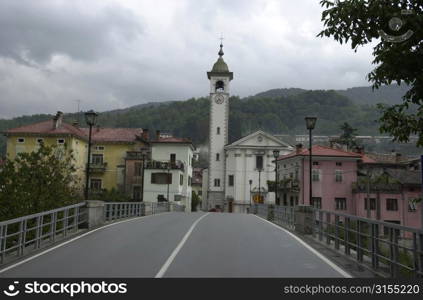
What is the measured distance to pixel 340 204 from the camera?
198 feet

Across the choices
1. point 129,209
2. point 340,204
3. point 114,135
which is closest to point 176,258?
point 129,209

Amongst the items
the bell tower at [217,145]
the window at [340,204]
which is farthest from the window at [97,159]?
the window at [340,204]

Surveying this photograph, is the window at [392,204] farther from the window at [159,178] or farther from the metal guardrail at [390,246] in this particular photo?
the metal guardrail at [390,246]

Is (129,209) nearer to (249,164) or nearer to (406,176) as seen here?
(406,176)

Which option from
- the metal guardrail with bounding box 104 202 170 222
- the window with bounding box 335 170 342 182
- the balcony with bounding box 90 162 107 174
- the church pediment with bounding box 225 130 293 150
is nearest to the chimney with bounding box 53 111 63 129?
the balcony with bounding box 90 162 107 174

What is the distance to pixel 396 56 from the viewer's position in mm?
7379

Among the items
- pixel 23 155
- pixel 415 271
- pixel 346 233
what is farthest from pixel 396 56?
pixel 23 155

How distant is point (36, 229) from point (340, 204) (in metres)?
51.4

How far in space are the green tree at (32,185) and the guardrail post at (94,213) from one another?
930 millimetres

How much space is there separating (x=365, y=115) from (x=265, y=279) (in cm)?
15577

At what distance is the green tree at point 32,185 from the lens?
57.9 feet

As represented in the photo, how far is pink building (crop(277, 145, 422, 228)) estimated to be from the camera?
57.2 metres

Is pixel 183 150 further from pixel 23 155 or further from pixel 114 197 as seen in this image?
pixel 23 155

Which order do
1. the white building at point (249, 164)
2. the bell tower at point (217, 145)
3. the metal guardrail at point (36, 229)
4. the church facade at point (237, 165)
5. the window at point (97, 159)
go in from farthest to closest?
the bell tower at point (217, 145)
the white building at point (249, 164)
the church facade at point (237, 165)
the window at point (97, 159)
the metal guardrail at point (36, 229)
